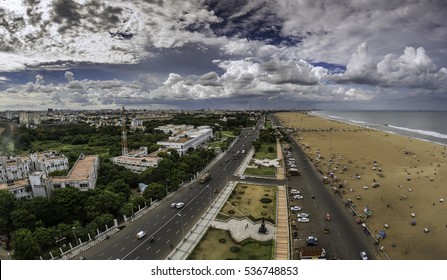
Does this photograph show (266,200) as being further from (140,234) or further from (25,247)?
(25,247)

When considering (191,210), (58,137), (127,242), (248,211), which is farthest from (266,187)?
(58,137)

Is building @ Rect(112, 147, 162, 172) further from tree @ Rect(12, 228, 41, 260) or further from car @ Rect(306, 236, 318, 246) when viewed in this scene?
car @ Rect(306, 236, 318, 246)

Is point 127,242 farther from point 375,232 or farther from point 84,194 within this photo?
point 375,232

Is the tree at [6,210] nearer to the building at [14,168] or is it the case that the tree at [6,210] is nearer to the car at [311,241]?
the building at [14,168]

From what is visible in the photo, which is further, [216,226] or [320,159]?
[320,159]

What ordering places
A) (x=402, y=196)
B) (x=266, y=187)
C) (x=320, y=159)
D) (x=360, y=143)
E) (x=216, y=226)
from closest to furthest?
1. (x=216, y=226)
2. (x=402, y=196)
3. (x=266, y=187)
4. (x=320, y=159)
5. (x=360, y=143)

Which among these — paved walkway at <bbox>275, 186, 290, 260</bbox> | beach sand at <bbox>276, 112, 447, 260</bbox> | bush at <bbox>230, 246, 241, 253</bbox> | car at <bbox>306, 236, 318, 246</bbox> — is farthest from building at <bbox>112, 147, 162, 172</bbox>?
beach sand at <bbox>276, 112, 447, 260</bbox>
